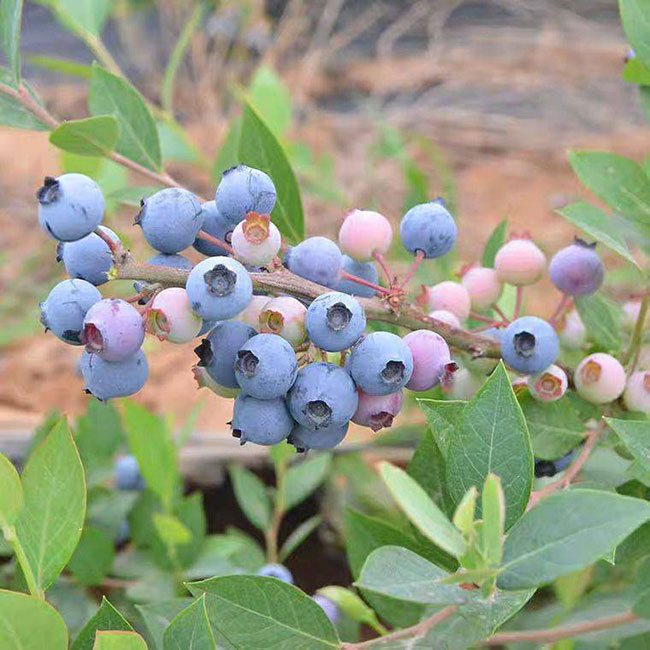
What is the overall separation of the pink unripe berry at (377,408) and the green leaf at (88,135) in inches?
14.8

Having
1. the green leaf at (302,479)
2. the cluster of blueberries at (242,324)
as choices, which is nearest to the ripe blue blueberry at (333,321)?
the cluster of blueberries at (242,324)

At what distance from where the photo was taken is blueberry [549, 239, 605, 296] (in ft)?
2.96

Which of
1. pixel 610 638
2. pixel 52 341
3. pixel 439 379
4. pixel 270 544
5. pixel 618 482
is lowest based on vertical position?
pixel 52 341

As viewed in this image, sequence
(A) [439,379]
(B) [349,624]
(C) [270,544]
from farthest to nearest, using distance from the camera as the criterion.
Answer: (C) [270,544] < (B) [349,624] < (A) [439,379]

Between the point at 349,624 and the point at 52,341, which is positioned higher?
the point at 349,624

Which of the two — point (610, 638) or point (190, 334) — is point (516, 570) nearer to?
point (190, 334)

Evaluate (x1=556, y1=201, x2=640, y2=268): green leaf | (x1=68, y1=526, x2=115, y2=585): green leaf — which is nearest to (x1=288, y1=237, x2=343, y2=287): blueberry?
(x1=556, y1=201, x2=640, y2=268): green leaf

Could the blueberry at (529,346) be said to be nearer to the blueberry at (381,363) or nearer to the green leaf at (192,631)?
the blueberry at (381,363)

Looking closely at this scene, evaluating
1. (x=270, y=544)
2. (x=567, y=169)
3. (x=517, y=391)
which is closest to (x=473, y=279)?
(x=517, y=391)

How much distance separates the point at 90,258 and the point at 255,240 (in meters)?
0.13

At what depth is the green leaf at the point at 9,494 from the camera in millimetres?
677

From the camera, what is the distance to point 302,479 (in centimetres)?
143

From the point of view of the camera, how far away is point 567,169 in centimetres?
402

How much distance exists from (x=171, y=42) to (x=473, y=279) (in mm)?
4315
